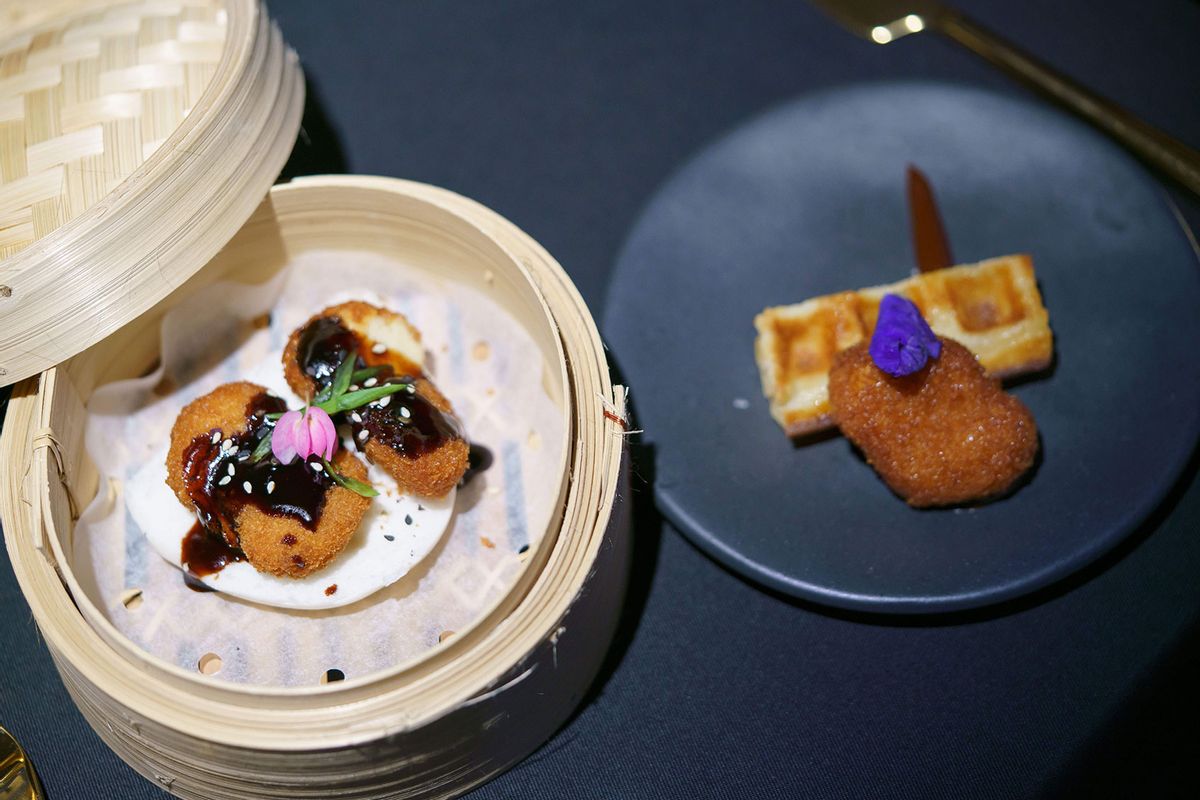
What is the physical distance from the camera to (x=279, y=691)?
1189 millimetres

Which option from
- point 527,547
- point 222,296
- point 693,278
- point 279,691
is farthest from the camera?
point 693,278

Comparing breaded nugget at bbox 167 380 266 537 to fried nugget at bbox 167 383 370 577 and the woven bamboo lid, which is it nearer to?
fried nugget at bbox 167 383 370 577

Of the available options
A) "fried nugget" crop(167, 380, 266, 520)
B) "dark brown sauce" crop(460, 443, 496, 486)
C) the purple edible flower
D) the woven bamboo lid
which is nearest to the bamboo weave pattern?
the woven bamboo lid

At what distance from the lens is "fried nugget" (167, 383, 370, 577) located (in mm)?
1457

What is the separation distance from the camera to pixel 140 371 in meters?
1.74

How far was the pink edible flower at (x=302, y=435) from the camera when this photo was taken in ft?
4.76

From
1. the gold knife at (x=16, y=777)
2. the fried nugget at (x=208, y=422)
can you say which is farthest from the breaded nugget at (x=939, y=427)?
the gold knife at (x=16, y=777)

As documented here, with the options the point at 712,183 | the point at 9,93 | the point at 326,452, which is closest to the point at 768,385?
the point at 712,183

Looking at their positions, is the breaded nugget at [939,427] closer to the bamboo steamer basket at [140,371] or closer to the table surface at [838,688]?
the table surface at [838,688]

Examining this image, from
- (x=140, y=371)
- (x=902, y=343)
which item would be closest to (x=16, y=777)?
(x=140, y=371)

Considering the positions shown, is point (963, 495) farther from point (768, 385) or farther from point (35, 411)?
point (35, 411)

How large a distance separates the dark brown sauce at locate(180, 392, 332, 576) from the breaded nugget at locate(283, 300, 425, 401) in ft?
0.39

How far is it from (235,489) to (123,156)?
514mm

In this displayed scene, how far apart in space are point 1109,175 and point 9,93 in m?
1.96
